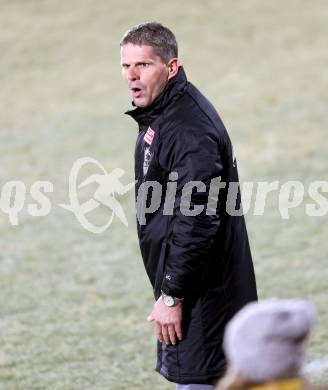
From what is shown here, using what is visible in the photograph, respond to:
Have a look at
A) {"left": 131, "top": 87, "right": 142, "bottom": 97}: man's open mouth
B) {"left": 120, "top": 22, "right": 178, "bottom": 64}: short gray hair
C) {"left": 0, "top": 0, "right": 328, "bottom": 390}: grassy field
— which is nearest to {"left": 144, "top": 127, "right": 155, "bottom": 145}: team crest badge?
{"left": 131, "top": 87, "right": 142, "bottom": 97}: man's open mouth

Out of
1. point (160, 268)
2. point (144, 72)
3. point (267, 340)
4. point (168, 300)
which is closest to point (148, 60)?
point (144, 72)

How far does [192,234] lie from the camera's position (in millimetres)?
3871

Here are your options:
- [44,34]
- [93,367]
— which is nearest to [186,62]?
[44,34]

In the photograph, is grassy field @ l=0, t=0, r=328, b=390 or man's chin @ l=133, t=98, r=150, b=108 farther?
grassy field @ l=0, t=0, r=328, b=390

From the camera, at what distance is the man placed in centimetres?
388

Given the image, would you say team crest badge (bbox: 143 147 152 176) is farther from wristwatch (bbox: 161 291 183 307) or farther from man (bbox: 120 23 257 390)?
wristwatch (bbox: 161 291 183 307)

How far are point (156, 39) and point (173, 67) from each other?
131 millimetres

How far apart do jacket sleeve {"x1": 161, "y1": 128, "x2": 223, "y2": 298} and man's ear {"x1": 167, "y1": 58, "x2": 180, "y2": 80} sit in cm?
23

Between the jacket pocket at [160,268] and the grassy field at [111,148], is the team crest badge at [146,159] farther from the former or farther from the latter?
the grassy field at [111,148]

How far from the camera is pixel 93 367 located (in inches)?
246

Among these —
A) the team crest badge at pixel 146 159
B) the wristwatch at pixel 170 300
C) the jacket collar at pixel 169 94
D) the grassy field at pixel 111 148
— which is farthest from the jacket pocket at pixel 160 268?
the grassy field at pixel 111 148

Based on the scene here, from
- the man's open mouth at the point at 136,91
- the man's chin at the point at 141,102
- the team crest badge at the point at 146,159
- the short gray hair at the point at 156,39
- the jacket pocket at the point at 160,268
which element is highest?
the short gray hair at the point at 156,39

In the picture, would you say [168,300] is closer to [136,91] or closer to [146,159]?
[146,159]

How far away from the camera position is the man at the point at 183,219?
153 inches
